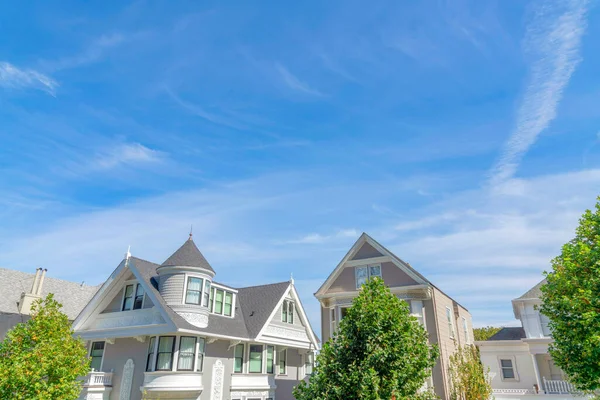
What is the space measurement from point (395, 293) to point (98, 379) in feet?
59.1

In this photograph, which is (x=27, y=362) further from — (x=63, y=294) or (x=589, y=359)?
(x=63, y=294)

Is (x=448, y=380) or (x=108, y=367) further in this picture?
(x=108, y=367)

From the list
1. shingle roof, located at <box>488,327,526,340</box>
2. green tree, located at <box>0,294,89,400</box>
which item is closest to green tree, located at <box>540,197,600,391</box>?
shingle roof, located at <box>488,327,526,340</box>

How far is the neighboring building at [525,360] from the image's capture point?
24500mm

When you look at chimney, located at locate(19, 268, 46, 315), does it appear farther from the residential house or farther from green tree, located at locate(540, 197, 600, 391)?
green tree, located at locate(540, 197, 600, 391)

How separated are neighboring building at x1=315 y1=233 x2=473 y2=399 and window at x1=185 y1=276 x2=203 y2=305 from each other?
7.57m

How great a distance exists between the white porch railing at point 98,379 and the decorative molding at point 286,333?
9.93 m

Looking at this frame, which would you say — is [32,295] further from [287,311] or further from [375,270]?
[375,270]

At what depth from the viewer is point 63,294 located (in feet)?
125

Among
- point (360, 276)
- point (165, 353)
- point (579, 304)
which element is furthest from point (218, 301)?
point (579, 304)

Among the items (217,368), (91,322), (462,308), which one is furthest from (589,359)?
(91,322)

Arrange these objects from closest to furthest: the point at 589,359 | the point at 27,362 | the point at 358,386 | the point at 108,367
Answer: the point at 358,386 < the point at 589,359 < the point at 27,362 < the point at 108,367

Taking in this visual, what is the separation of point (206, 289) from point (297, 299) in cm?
918

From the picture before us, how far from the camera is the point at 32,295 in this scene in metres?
33.3
